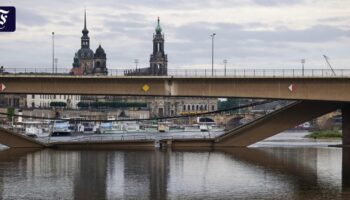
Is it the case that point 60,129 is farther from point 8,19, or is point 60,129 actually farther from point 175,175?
point 8,19

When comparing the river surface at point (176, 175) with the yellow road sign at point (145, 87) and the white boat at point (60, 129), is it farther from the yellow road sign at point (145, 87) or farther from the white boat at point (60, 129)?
the white boat at point (60, 129)

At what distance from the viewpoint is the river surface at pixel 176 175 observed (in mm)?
46625

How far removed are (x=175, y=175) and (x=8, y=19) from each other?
21.9m

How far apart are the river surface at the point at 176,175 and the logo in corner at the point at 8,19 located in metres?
10.5

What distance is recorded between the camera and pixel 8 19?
3950cm

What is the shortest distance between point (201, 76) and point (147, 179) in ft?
94.3

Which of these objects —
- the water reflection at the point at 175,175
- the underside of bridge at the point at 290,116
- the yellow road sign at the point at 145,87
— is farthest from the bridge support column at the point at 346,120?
the yellow road sign at the point at 145,87

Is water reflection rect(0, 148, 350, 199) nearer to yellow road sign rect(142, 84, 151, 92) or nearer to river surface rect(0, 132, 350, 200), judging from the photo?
river surface rect(0, 132, 350, 200)

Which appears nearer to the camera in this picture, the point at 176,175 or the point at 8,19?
the point at 8,19

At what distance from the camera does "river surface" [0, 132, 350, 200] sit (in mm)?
46625

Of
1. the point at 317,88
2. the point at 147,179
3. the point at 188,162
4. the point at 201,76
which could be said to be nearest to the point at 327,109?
the point at 317,88

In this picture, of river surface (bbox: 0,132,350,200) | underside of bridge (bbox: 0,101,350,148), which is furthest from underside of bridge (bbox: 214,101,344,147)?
river surface (bbox: 0,132,350,200)

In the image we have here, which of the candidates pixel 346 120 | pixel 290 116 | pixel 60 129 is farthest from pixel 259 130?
pixel 60 129

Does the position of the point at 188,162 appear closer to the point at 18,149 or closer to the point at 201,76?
the point at 201,76
